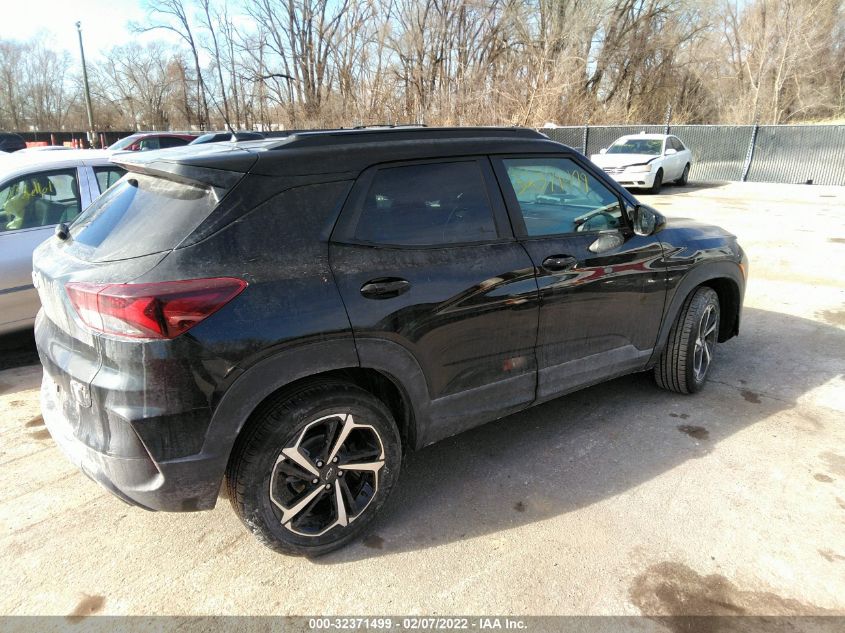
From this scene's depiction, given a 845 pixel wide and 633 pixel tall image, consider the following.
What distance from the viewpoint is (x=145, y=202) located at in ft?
8.38

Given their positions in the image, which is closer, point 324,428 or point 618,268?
point 324,428

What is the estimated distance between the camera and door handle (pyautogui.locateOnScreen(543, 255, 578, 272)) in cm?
313

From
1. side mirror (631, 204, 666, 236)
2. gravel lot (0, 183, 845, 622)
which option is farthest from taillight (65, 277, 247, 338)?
side mirror (631, 204, 666, 236)

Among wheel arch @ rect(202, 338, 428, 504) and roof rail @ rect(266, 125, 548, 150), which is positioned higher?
roof rail @ rect(266, 125, 548, 150)

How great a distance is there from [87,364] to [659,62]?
36473 millimetres

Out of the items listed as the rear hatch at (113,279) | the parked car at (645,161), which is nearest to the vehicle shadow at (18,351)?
the rear hatch at (113,279)

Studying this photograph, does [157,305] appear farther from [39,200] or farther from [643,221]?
A: [39,200]

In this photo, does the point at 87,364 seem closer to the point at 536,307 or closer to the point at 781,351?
the point at 536,307

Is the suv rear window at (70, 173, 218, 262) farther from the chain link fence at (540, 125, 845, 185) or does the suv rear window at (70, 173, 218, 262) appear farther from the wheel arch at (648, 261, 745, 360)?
the chain link fence at (540, 125, 845, 185)

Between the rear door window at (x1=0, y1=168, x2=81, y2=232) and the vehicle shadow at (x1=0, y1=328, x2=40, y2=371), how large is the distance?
1.00 metres

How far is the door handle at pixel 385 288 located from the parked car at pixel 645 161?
15106 mm

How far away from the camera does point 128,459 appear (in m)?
2.20

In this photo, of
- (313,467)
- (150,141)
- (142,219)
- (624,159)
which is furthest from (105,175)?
(624,159)

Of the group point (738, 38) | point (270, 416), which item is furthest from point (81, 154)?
point (738, 38)
